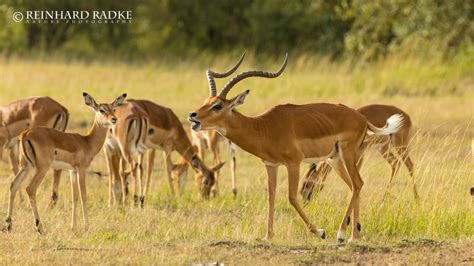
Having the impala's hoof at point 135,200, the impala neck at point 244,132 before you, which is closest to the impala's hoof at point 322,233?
the impala neck at point 244,132

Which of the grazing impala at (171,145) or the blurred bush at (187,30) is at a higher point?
the blurred bush at (187,30)

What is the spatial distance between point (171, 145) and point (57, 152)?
3.64m

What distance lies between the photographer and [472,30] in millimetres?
20688

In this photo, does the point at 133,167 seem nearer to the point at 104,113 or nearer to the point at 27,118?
the point at 27,118

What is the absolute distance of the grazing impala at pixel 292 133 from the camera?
8.38 m

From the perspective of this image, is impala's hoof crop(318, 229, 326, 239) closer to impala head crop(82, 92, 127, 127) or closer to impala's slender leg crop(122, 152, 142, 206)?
impala head crop(82, 92, 127, 127)

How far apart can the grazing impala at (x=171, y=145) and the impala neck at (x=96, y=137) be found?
2.18 metres

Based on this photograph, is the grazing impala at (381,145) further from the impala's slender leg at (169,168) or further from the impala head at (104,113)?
the impala head at (104,113)

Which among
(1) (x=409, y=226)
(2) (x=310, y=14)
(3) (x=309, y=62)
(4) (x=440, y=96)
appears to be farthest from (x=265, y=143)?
(2) (x=310, y=14)

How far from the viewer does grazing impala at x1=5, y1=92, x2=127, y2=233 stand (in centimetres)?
877

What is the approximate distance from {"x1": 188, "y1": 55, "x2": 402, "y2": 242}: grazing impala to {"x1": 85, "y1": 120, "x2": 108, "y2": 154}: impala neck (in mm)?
1537

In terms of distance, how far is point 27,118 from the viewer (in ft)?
37.0

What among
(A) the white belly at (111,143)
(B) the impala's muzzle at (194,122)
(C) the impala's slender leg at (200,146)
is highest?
(C) the impala's slender leg at (200,146)

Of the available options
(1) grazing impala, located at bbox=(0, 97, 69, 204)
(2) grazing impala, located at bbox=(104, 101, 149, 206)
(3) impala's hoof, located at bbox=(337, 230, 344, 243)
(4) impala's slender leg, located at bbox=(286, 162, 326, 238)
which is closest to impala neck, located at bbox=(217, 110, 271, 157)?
(4) impala's slender leg, located at bbox=(286, 162, 326, 238)
